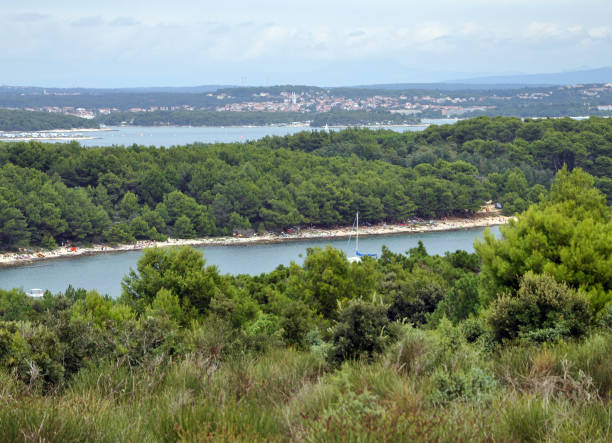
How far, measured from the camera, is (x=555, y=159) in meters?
60.5

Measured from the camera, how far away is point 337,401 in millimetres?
3344

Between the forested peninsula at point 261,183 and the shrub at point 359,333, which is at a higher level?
the shrub at point 359,333

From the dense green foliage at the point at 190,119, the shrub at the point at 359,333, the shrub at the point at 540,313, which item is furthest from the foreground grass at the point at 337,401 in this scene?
the dense green foliage at the point at 190,119

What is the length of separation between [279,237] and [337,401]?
4108 centimetres

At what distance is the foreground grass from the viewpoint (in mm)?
2738

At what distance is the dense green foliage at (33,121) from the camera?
323 ft

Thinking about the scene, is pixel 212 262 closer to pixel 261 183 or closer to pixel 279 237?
pixel 279 237

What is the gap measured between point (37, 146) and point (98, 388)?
156 feet

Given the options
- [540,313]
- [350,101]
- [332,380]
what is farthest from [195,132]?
[332,380]

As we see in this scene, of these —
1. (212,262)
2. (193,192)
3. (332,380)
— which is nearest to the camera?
(332,380)

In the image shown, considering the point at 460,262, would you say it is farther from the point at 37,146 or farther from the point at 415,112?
the point at 415,112

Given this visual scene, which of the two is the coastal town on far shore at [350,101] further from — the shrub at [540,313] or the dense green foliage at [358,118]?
the shrub at [540,313]

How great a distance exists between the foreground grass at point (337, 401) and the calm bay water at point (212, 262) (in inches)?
956

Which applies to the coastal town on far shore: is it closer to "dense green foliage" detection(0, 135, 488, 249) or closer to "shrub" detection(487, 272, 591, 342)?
"dense green foliage" detection(0, 135, 488, 249)
